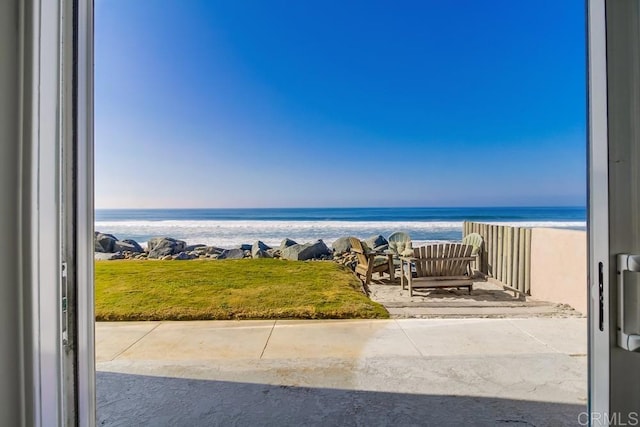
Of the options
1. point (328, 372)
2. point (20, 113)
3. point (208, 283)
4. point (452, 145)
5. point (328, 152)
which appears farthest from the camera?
point (328, 152)

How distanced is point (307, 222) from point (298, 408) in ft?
59.3

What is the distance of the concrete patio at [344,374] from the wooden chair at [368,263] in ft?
8.33

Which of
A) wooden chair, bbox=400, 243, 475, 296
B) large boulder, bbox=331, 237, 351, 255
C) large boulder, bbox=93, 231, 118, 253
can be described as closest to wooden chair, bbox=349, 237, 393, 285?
wooden chair, bbox=400, 243, 475, 296

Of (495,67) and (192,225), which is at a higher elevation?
(495,67)

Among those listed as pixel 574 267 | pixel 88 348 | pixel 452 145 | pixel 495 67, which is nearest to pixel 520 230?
pixel 574 267

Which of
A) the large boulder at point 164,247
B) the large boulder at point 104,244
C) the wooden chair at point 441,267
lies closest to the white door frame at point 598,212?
the wooden chair at point 441,267

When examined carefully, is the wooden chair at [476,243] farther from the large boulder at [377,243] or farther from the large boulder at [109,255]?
the large boulder at [109,255]

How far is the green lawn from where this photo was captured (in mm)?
3750

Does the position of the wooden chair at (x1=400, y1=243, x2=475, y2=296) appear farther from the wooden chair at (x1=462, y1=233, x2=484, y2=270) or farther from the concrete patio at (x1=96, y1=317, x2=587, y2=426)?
the concrete patio at (x1=96, y1=317, x2=587, y2=426)

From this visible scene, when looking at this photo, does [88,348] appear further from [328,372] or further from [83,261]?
[328,372]

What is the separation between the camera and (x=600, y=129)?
1.71ft

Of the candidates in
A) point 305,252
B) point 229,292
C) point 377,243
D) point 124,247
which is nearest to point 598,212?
point 229,292

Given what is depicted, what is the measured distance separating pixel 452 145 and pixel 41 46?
18.3 m

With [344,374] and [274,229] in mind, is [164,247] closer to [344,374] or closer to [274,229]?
[274,229]
